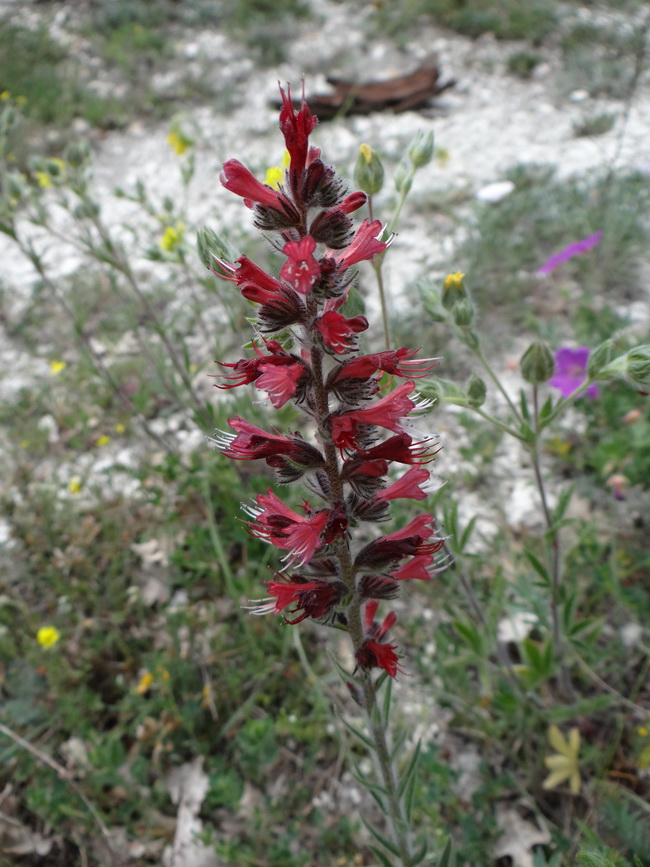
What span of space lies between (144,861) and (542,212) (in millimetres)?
5043

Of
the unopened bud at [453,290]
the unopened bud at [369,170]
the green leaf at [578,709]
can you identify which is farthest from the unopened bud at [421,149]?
the green leaf at [578,709]

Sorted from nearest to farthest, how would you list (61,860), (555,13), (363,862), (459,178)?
1. (363,862)
2. (61,860)
3. (459,178)
4. (555,13)

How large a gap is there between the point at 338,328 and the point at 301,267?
0.49 feet

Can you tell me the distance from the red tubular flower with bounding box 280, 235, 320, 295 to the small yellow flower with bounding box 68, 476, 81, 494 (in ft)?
10.1

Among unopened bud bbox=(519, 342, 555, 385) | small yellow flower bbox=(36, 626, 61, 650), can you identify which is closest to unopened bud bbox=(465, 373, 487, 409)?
unopened bud bbox=(519, 342, 555, 385)

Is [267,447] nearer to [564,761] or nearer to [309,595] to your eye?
[309,595]

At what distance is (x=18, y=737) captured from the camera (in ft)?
9.32

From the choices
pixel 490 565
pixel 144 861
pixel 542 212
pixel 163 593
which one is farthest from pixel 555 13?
pixel 144 861

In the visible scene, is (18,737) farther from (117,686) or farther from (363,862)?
(363,862)

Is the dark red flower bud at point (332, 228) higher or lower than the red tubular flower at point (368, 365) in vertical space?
higher

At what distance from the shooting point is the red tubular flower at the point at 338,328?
1.34 metres

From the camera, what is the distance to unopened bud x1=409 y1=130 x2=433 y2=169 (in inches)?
91.7

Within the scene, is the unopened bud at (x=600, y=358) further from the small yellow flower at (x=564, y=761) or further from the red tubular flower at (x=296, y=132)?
Result: the small yellow flower at (x=564, y=761)

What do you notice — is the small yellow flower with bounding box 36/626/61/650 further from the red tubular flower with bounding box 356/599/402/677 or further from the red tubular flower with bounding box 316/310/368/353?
the red tubular flower with bounding box 316/310/368/353
